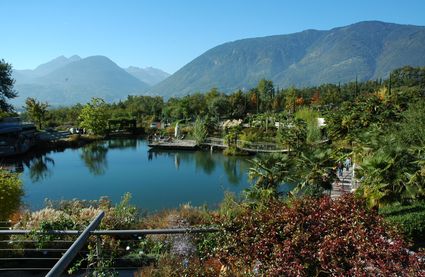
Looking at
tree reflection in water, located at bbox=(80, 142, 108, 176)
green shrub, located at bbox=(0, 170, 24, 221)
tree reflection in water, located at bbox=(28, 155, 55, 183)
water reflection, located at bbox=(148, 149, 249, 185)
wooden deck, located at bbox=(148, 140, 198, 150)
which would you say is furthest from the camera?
wooden deck, located at bbox=(148, 140, 198, 150)

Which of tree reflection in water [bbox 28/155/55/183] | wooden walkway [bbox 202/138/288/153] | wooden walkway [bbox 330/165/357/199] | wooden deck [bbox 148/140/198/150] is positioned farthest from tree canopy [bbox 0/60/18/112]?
wooden walkway [bbox 330/165/357/199]

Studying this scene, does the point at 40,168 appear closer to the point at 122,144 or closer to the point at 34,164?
the point at 34,164

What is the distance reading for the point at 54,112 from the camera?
225 feet

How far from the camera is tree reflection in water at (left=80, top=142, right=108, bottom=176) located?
1351 inches

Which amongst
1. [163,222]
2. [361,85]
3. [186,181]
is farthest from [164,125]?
[163,222]

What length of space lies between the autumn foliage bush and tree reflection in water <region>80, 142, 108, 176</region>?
97.4ft

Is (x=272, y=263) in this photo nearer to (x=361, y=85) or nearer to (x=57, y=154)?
(x=57, y=154)

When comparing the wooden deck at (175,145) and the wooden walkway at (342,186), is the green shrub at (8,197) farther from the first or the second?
the wooden deck at (175,145)

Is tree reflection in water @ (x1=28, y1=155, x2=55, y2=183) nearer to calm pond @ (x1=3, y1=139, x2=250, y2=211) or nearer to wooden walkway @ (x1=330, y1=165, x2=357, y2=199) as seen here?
calm pond @ (x1=3, y1=139, x2=250, y2=211)

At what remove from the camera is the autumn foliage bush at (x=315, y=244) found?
338 centimetres

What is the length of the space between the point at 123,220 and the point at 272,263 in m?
5.97

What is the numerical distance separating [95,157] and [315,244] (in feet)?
129

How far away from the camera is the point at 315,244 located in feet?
12.1

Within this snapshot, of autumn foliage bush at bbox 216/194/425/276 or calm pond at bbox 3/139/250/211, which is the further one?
calm pond at bbox 3/139/250/211
